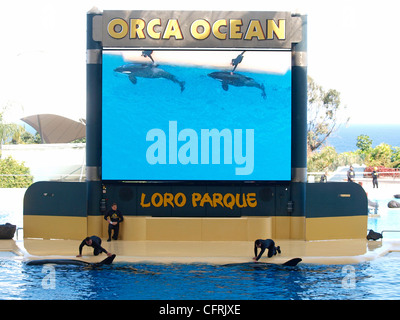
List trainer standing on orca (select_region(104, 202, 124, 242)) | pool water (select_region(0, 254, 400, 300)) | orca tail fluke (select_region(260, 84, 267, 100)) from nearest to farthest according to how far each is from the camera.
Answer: pool water (select_region(0, 254, 400, 300))
trainer standing on orca (select_region(104, 202, 124, 242))
orca tail fluke (select_region(260, 84, 267, 100))

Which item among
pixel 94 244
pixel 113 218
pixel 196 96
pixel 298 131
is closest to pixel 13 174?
pixel 113 218

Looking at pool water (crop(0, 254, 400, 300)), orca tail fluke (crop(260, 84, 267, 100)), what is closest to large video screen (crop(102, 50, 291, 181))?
orca tail fluke (crop(260, 84, 267, 100))

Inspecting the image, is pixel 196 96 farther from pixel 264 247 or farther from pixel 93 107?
pixel 264 247

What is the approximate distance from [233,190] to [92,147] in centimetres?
491

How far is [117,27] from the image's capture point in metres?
23.5

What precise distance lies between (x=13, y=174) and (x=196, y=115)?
30849 mm

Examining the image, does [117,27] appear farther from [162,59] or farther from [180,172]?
[180,172]

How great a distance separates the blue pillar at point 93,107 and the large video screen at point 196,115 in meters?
0.27

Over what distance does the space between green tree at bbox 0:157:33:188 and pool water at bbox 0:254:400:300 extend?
30004mm

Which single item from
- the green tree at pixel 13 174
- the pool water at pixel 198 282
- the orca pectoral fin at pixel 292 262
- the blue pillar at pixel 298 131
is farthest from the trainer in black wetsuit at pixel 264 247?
the green tree at pixel 13 174

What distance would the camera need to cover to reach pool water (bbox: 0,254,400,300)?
1647 cm

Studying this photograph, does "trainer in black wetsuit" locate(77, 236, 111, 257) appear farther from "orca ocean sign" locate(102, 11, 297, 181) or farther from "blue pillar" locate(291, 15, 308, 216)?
"blue pillar" locate(291, 15, 308, 216)

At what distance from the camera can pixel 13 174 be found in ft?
168

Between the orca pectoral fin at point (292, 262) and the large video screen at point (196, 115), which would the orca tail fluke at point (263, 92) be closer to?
the large video screen at point (196, 115)
